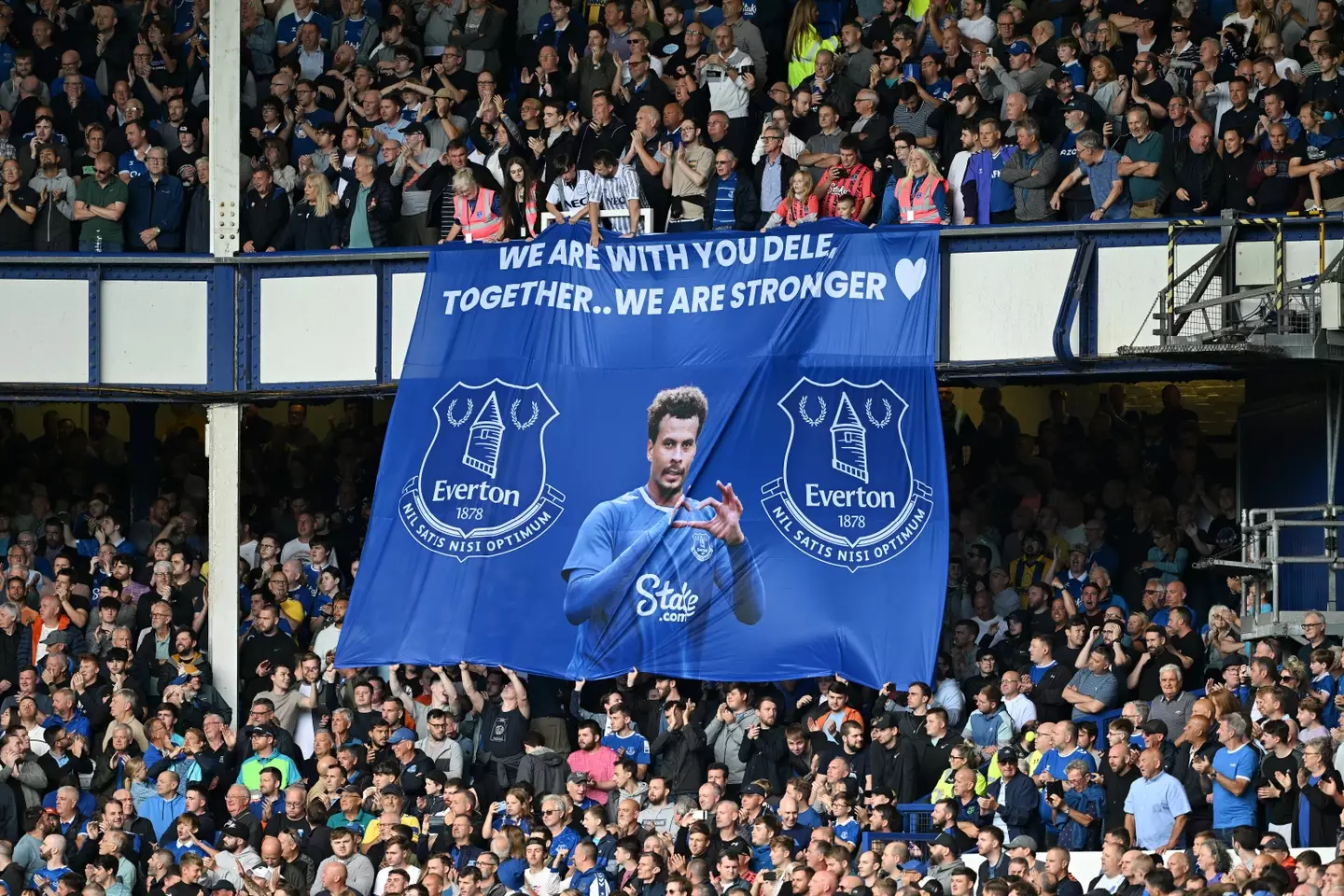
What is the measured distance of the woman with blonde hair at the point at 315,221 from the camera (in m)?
23.4

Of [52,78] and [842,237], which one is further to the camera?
[52,78]

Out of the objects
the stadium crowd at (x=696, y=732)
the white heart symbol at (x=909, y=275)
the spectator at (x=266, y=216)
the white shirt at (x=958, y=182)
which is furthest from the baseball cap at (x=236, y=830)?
the white shirt at (x=958, y=182)

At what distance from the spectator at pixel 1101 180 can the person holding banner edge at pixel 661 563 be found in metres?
3.27

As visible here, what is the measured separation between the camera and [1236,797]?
690 inches

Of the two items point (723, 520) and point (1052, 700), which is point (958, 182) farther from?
point (1052, 700)

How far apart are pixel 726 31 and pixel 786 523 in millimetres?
4786

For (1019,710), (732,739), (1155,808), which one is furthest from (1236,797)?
(732,739)

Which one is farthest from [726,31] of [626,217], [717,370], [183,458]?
[183,458]

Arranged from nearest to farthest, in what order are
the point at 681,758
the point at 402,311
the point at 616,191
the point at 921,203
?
the point at 681,758
the point at 921,203
the point at 616,191
the point at 402,311

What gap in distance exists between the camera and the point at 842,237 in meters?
21.4

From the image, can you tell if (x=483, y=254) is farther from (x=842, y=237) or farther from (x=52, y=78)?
(x=52, y=78)

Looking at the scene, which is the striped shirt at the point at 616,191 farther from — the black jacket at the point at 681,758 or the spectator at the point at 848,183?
the black jacket at the point at 681,758

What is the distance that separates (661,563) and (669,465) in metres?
0.74

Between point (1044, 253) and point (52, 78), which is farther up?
point (52, 78)
